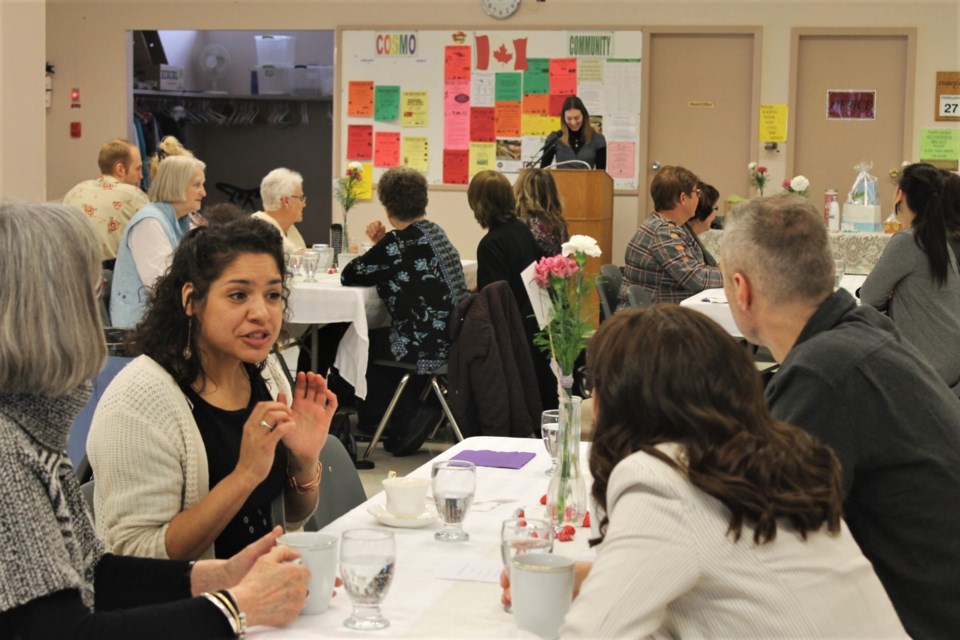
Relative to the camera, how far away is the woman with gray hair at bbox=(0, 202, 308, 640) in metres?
1.40

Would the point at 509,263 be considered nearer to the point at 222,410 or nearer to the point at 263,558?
the point at 222,410

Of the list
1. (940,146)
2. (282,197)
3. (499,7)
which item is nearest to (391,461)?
(282,197)

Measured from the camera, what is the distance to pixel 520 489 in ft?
7.82

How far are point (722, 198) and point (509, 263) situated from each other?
14.4 ft

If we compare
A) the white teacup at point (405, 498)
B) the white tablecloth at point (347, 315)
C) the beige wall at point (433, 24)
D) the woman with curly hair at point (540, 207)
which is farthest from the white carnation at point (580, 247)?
the beige wall at point (433, 24)

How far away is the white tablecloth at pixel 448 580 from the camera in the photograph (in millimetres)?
1589

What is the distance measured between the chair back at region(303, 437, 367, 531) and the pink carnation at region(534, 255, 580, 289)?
0.58 meters

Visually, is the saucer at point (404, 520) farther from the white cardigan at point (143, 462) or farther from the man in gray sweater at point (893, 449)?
the man in gray sweater at point (893, 449)

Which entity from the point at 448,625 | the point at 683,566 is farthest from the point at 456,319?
the point at 683,566

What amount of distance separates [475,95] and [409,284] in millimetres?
4724

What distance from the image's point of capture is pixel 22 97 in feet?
15.3

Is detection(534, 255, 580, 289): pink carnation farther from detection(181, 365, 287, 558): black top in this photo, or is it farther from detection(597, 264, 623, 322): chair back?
detection(597, 264, 623, 322): chair back

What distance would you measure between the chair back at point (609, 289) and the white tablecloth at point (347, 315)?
1119 mm

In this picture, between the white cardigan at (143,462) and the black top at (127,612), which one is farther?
the white cardigan at (143,462)
